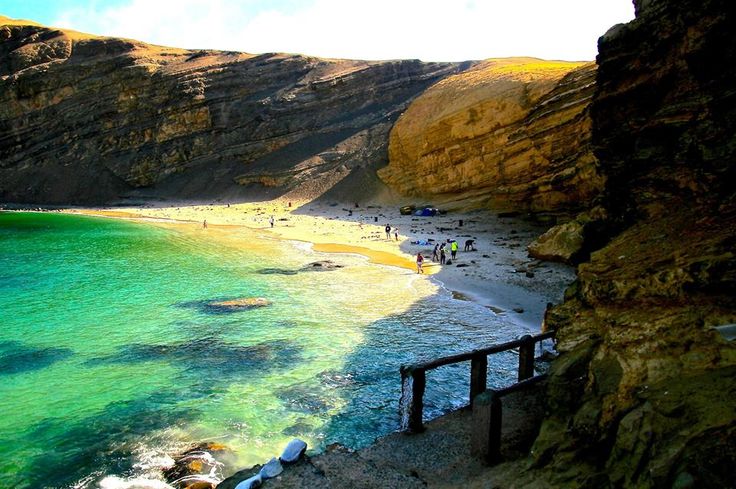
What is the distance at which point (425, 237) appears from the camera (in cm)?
3934

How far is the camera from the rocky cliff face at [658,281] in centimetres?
517

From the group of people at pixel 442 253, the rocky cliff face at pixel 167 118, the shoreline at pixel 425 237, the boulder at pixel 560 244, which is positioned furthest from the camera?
the rocky cliff face at pixel 167 118

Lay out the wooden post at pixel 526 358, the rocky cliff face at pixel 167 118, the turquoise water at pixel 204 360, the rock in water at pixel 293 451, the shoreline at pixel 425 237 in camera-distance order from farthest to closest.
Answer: the rocky cliff face at pixel 167 118 < the shoreline at pixel 425 237 < the wooden post at pixel 526 358 < the turquoise water at pixel 204 360 < the rock in water at pixel 293 451

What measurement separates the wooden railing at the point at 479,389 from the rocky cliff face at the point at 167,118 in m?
73.0

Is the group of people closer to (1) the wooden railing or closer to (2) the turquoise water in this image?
(2) the turquoise water

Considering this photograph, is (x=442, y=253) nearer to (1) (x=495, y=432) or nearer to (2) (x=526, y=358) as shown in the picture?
(2) (x=526, y=358)

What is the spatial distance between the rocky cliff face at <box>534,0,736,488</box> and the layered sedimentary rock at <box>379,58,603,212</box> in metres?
22.7

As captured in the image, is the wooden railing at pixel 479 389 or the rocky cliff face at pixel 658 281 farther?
the wooden railing at pixel 479 389

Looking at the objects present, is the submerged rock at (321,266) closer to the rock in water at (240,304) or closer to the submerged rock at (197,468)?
the rock in water at (240,304)

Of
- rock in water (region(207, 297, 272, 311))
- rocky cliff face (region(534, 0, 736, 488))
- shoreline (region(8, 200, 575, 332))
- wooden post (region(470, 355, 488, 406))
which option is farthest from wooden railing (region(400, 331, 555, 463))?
rock in water (region(207, 297, 272, 311))

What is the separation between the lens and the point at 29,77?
88.1 metres

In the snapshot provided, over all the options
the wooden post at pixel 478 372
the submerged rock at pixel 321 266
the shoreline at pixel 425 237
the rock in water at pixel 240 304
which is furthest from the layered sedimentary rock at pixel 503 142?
the wooden post at pixel 478 372

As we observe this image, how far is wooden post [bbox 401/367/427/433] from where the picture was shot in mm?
9391

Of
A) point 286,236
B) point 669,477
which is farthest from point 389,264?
point 669,477
